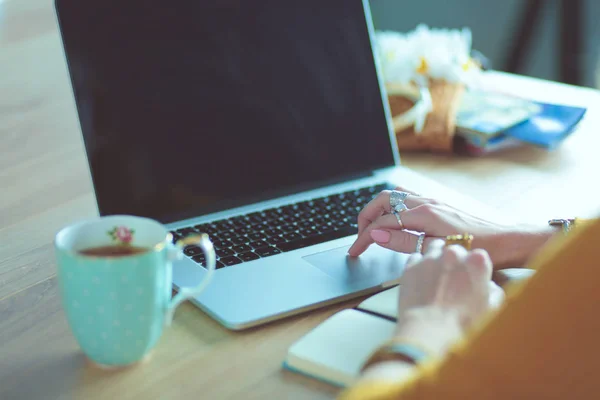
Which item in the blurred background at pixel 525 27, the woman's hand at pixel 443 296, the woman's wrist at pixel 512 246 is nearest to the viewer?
the woman's hand at pixel 443 296

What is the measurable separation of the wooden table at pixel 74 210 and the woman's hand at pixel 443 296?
109 millimetres

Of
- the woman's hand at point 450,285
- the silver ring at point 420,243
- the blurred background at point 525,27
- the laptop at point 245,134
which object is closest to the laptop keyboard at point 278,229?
the laptop at point 245,134

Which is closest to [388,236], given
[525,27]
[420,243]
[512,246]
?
[420,243]

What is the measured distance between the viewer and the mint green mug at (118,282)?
63 cm

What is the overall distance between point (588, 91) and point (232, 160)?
38.1 inches

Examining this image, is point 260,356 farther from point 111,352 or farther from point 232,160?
point 232,160

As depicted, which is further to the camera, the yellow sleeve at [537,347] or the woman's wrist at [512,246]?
the woman's wrist at [512,246]

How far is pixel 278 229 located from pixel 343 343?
31cm

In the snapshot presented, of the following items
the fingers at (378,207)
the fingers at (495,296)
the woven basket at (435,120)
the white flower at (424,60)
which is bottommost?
the fingers at (495,296)

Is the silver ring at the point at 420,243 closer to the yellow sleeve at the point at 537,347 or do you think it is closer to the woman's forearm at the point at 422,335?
the woman's forearm at the point at 422,335

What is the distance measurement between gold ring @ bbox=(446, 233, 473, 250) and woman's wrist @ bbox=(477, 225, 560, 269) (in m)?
0.04

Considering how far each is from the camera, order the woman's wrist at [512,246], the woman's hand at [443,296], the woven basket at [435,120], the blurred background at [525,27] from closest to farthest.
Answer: the woman's hand at [443,296], the woman's wrist at [512,246], the woven basket at [435,120], the blurred background at [525,27]

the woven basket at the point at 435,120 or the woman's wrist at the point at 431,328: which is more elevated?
the woven basket at the point at 435,120

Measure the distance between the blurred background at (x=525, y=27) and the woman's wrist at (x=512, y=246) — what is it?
6.89 feet
